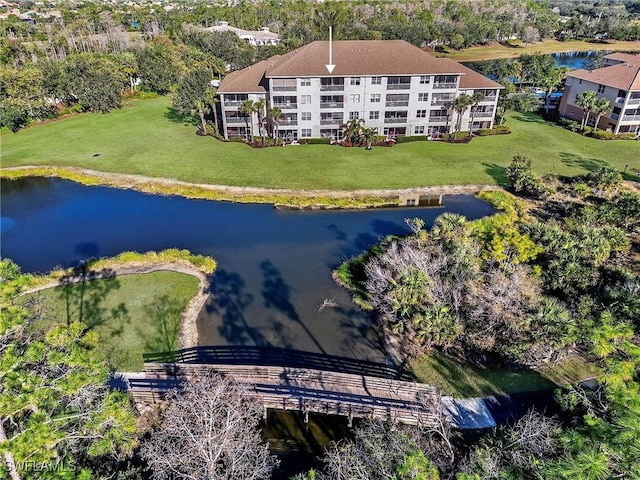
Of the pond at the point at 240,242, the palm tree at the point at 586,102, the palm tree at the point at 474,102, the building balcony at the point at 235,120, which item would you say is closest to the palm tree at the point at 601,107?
the palm tree at the point at 586,102

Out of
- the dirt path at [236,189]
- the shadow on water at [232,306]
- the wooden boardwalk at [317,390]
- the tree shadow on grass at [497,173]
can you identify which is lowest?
the shadow on water at [232,306]

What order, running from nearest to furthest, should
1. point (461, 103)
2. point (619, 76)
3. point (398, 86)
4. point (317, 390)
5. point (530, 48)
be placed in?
point (317, 390)
point (461, 103)
point (398, 86)
point (619, 76)
point (530, 48)

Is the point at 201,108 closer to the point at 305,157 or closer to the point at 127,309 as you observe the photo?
the point at 305,157

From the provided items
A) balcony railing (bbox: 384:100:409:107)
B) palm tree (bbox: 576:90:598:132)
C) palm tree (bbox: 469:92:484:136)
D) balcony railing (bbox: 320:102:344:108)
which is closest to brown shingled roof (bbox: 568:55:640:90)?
palm tree (bbox: 576:90:598:132)

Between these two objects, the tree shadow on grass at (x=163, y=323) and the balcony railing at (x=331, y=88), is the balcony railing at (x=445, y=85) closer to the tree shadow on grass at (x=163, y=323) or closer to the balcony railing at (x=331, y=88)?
the balcony railing at (x=331, y=88)

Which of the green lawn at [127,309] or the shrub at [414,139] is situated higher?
the shrub at [414,139]

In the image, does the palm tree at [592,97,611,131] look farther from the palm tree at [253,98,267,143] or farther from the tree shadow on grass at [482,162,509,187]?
the palm tree at [253,98,267,143]

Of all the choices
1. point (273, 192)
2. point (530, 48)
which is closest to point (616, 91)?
point (273, 192)
